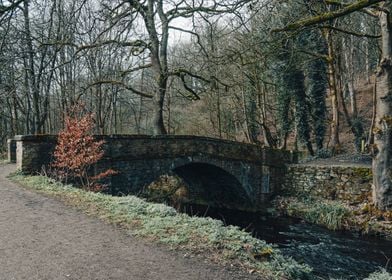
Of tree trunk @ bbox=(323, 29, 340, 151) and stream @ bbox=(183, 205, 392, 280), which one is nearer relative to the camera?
stream @ bbox=(183, 205, 392, 280)

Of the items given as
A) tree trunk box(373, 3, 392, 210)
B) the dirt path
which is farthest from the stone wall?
the dirt path

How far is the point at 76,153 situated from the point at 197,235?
5.70 m

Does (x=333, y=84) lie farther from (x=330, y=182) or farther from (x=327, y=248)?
(x=327, y=248)

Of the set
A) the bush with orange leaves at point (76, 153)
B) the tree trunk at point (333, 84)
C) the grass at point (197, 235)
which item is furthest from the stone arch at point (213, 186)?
the grass at point (197, 235)

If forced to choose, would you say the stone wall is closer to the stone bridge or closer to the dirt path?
the stone bridge

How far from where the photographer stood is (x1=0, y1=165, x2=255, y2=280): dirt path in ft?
12.5

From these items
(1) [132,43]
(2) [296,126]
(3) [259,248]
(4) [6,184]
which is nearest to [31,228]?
(3) [259,248]

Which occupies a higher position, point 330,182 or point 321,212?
point 330,182

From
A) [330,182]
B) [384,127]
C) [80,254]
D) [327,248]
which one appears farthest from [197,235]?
[330,182]

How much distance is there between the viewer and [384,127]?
1087cm

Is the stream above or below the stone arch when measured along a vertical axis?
below

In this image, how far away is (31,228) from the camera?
5.39m

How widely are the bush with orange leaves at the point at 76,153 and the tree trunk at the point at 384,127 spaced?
800cm

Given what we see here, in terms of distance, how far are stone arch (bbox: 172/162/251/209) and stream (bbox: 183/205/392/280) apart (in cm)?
237
